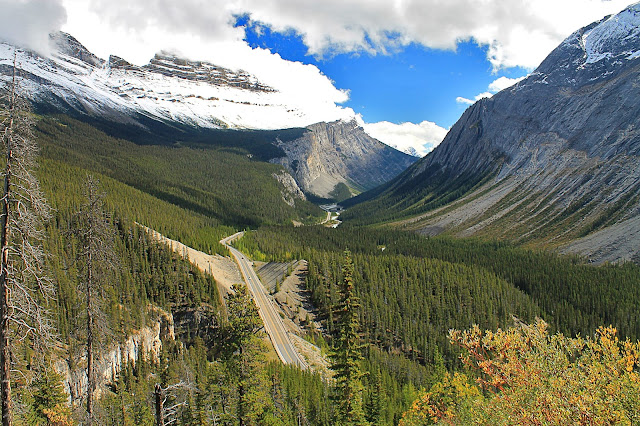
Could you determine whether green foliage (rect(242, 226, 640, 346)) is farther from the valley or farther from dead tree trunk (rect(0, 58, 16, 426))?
dead tree trunk (rect(0, 58, 16, 426))

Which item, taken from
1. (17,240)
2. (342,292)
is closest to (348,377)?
(342,292)

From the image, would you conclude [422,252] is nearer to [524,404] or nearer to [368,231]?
[368,231]

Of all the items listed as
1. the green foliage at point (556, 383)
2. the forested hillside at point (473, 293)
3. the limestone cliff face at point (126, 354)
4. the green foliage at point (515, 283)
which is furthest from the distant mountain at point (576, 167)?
the green foliage at point (556, 383)

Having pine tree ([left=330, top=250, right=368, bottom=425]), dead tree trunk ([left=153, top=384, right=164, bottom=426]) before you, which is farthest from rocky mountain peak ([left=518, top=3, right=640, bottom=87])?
dead tree trunk ([left=153, top=384, right=164, bottom=426])

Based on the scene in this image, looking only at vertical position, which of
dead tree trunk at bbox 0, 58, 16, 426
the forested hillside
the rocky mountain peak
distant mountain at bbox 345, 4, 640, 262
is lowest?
the forested hillside

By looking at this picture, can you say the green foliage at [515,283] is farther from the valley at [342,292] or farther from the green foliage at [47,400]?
the green foliage at [47,400]
